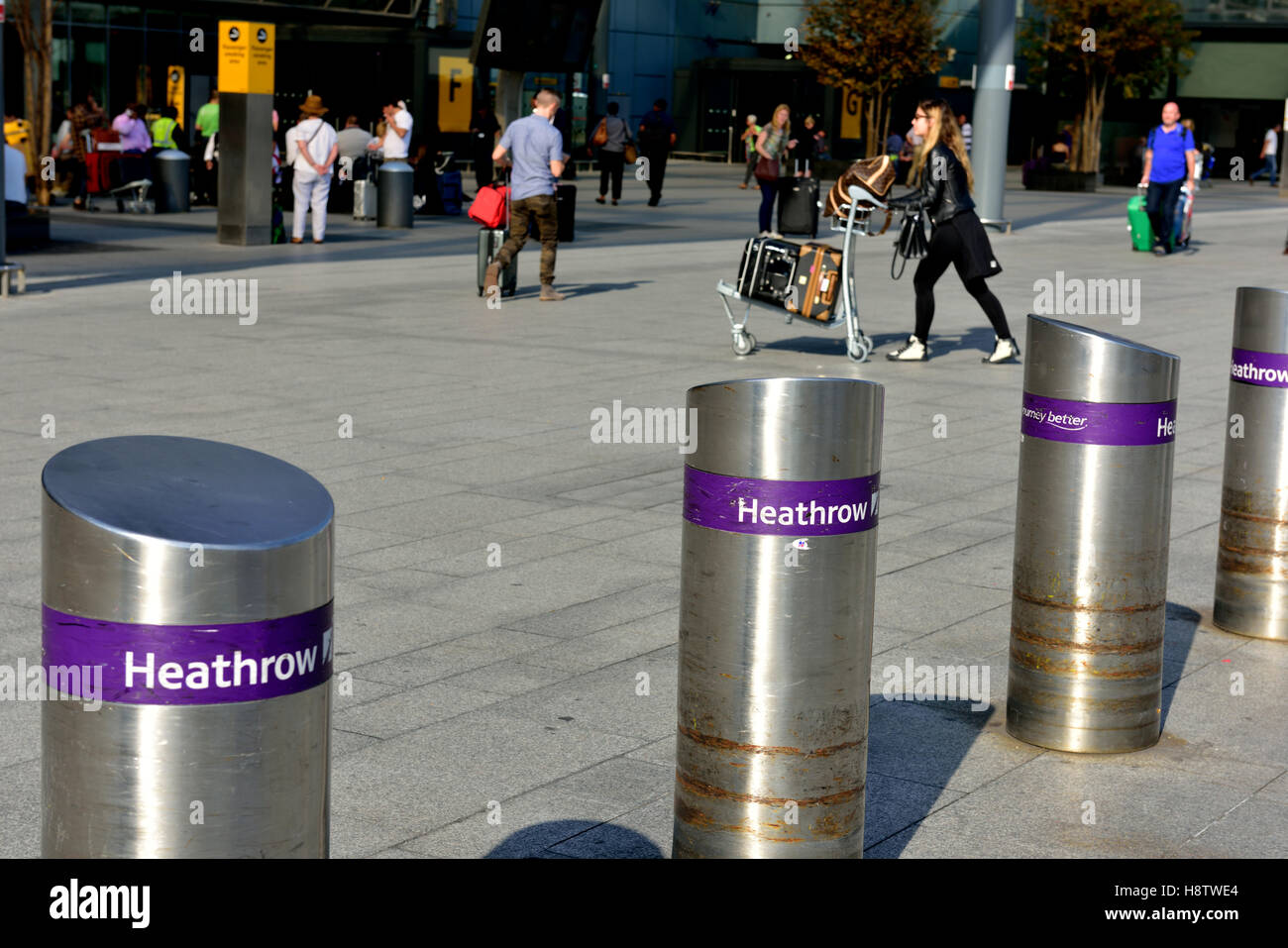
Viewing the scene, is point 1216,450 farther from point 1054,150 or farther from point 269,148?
point 1054,150

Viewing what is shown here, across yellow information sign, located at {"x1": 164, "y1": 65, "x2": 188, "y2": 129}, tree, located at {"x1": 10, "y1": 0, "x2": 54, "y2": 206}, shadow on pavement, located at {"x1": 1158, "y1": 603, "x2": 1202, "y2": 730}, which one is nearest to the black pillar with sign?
tree, located at {"x1": 10, "y1": 0, "x2": 54, "y2": 206}

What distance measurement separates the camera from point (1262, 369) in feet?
19.4

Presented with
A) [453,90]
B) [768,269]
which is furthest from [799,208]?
[453,90]

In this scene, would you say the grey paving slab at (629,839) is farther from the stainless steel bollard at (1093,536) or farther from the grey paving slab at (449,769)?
the stainless steel bollard at (1093,536)

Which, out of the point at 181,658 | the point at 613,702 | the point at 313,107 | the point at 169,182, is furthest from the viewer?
the point at 169,182

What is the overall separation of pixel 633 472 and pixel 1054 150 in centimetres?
3924

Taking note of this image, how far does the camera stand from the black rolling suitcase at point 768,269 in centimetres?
1223

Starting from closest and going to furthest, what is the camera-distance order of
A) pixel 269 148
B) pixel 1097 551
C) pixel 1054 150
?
pixel 1097 551 → pixel 269 148 → pixel 1054 150

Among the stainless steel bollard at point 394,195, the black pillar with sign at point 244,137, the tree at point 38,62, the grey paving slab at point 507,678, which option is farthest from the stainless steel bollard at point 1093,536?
the tree at point 38,62

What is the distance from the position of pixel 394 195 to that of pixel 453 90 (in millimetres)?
14560

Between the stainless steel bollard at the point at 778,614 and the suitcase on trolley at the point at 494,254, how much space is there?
471 inches

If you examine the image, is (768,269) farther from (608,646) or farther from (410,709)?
(410,709)
